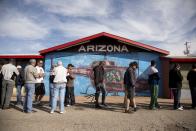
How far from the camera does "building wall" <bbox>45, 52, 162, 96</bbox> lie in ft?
52.9

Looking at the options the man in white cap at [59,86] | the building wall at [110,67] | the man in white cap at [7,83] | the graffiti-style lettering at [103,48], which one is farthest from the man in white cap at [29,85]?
the graffiti-style lettering at [103,48]

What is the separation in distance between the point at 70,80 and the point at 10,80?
2.34 meters

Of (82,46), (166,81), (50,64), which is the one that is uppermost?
(82,46)

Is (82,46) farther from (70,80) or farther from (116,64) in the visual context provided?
(70,80)

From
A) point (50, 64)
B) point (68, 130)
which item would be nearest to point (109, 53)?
point (50, 64)

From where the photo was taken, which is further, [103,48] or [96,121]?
[103,48]

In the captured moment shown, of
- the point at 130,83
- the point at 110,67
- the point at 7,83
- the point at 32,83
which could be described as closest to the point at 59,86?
the point at 32,83

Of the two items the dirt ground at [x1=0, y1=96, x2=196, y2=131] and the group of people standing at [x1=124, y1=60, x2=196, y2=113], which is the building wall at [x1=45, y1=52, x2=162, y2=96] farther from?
the dirt ground at [x1=0, y1=96, x2=196, y2=131]

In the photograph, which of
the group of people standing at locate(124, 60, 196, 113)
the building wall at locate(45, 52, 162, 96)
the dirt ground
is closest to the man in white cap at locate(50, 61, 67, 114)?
the dirt ground

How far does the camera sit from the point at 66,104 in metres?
10.1

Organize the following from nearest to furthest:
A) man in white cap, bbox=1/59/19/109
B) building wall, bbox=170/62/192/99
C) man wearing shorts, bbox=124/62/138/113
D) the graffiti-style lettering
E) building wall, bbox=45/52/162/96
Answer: man wearing shorts, bbox=124/62/138/113, man in white cap, bbox=1/59/19/109, building wall, bbox=170/62/192/99, building wall, bbox=45/52/162/96, the graffiti-style lettering

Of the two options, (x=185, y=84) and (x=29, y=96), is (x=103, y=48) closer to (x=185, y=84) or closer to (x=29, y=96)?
(x=185, y=84)

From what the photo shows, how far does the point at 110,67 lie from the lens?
1628cm

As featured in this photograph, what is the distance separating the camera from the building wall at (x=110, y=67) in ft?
52.9
